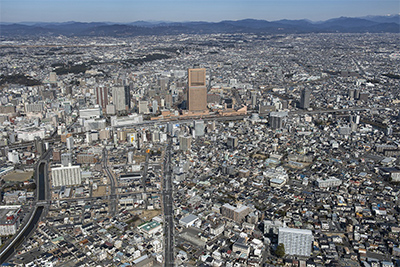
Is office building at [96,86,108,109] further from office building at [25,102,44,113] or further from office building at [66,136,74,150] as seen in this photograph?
office building at [66,136,74,150]

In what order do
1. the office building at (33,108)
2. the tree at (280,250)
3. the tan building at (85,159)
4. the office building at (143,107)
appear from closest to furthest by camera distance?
the tree at (280,250)
the tan building at (85,159)
the office building at (33,108)
the office building at (143,107)

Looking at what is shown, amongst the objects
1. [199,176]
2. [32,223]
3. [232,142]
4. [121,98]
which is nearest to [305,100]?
[232,142]

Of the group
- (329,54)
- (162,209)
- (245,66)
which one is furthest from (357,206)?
(329,54)

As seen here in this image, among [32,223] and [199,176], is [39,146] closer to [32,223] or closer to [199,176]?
[32,223]

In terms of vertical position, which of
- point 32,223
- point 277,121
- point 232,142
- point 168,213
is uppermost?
point 277,121

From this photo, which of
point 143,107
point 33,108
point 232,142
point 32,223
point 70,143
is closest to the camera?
point 32,223

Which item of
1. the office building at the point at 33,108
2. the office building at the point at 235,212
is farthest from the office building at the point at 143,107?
the office building at the point at 235,212

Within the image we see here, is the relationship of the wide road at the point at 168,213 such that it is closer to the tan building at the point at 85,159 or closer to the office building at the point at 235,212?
the office building at the point at 235,212

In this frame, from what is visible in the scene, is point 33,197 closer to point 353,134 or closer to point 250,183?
point 250,183
